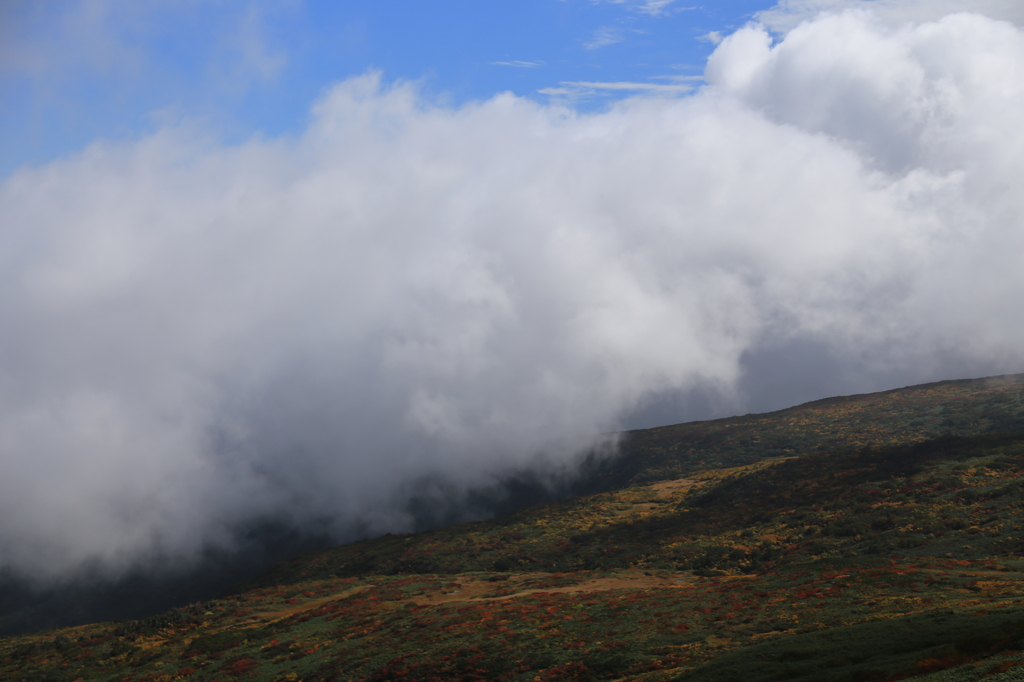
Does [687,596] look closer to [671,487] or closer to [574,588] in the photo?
[574,588]

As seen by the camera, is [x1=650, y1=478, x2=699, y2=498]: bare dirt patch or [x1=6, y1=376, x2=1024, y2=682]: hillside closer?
[x1=6, y1=376, x2=1024, y2=682]: hillside

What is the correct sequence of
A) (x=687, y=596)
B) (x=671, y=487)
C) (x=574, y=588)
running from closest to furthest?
(x=687, y=596) → (x=574, y=588) → (x=671, y=487)

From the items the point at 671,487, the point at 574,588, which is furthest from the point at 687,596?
the point at 671,487

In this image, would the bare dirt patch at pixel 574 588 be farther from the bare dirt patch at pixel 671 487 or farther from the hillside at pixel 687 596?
the bare dirt patch at pixel 671 487

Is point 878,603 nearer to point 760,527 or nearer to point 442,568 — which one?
point 760,527

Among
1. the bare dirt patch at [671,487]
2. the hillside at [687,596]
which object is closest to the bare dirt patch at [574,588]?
the hillside at [687,596]

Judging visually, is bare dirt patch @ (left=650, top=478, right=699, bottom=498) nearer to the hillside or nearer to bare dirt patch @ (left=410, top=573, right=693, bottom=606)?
the hillside

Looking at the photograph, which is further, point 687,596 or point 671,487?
point 671,487

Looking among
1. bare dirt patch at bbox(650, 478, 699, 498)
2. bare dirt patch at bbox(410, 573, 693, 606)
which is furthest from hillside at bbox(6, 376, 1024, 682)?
bare dirt patch at bbox(650, 478, 699, 498)

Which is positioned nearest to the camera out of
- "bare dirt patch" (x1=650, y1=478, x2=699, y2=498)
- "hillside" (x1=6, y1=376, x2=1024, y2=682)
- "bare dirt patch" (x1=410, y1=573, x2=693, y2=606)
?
"hillside" (x1=6, y1=376, x2=1024, y2=682)

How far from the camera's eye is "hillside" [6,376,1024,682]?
3422 centimetres

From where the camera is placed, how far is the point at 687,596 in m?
53.1

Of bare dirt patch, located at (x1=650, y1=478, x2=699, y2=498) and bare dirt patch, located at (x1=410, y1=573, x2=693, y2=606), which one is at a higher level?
bare dirt patch, located at (x1=650, y1=478, x2=699, y2=498)

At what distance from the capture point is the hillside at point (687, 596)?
3422cm
